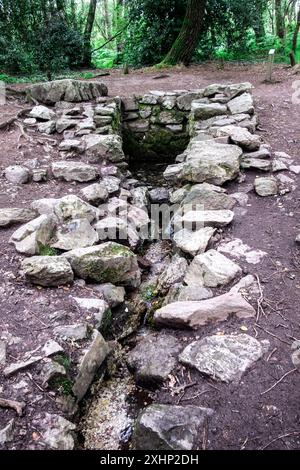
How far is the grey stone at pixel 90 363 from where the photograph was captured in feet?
7.89

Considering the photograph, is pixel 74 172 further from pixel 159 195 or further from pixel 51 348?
pixel 51 348

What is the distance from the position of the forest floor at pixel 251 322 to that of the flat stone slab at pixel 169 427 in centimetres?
8

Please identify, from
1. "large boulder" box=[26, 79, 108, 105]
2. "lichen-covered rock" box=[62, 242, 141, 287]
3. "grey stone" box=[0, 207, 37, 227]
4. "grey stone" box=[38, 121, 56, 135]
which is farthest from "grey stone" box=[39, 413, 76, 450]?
"large boulder" box=[26, 79, 108, 105]

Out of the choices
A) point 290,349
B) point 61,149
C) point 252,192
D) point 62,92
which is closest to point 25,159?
point 61,149

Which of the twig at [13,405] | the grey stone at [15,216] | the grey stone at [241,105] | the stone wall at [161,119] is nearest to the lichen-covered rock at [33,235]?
the grey stone at [15,216]

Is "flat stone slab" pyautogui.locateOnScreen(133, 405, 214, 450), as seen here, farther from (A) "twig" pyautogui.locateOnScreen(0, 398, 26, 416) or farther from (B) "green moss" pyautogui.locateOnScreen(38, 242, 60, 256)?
(B) "green moss" pyautogui.locateOnScreen(38, 242, 60, 256)

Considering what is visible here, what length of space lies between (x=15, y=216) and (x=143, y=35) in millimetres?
8550

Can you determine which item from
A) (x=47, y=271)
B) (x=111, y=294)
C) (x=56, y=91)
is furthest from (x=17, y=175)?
(x=56, y=91)

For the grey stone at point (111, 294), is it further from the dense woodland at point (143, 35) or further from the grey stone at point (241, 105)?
the dense woodland at point (143, 35)

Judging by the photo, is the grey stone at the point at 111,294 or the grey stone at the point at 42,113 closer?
the grey stone at the point at 111,294

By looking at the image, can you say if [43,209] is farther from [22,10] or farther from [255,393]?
[22,10]

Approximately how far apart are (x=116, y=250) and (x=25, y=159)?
7.90ft

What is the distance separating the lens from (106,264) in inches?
131

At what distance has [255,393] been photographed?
7.15 ft
